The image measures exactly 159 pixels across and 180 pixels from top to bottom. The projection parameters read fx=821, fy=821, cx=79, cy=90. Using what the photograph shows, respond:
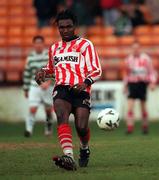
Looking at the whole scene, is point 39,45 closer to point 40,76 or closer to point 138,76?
point 138,76

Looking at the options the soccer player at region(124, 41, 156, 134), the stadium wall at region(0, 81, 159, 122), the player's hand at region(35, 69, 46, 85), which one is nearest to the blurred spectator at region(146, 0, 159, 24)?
the stadium wall at region(0, 81, 159, 122)

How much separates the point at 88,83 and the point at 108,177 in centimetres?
157

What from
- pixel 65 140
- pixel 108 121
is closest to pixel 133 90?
pixel 108 121

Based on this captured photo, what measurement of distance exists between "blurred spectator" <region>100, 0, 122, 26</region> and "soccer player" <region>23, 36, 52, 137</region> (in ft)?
23.3

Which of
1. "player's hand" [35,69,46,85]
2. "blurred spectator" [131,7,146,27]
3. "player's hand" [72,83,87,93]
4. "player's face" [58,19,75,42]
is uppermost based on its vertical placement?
"player's face" [58,19,75,42]

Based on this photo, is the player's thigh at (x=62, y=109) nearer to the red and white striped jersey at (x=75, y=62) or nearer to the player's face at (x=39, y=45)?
the red and white striped jersey at (x=75, y=62)

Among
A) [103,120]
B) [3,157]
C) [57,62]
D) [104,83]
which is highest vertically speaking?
[57,62]

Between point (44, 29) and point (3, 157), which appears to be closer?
point (3, 157)

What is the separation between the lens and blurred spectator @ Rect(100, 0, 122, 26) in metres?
26.0

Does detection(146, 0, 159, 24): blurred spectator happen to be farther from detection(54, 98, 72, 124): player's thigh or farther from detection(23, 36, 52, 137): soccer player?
detection(54, 98, 72, 124): player's thigh

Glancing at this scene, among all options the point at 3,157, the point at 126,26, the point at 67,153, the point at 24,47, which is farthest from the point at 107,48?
the point at 67,153

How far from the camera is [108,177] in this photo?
9875mm

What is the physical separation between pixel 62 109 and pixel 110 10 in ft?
51.2

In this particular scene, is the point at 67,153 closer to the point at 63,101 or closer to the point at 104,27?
the point at 63,101
